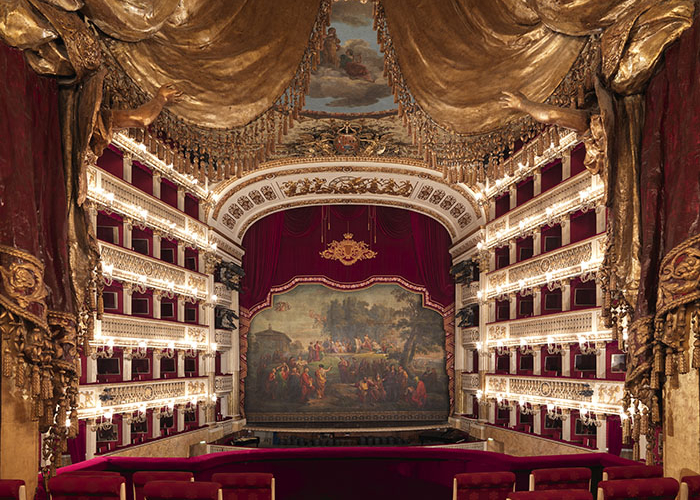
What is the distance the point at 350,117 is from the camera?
15.0 metres

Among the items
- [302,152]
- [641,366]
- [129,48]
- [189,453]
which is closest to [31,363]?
[129,48]

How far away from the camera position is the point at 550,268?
41.8 feet

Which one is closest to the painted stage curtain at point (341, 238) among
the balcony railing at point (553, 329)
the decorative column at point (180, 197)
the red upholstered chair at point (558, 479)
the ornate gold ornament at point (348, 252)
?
the ornate gold ornament at point (348, 252)

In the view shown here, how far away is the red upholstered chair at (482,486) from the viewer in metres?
4.80

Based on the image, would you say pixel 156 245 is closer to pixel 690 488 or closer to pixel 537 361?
pixel 537 361

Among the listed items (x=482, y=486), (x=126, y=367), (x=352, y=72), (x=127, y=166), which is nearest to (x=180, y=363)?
(x=126, y=367)

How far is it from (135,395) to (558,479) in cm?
931

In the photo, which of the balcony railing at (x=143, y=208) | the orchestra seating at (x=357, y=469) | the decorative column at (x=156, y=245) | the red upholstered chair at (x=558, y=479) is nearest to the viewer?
the red upholstered chair at (x=558, y=479)

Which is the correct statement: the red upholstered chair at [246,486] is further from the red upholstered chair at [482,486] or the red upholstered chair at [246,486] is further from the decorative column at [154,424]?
the decorative column at [154,424]

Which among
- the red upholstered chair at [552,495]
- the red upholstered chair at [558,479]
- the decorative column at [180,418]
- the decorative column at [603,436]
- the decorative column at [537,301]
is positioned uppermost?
the decorative column at [537,301]

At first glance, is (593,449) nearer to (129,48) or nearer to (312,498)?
(312,498)

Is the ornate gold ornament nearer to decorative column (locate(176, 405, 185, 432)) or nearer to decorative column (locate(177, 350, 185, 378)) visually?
decorative column (locate(177, 350, 185, 378))

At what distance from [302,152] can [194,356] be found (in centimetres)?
605

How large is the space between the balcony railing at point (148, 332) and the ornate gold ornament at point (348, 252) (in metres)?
5.15
